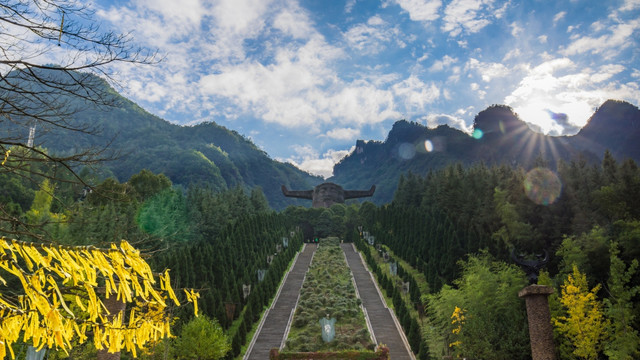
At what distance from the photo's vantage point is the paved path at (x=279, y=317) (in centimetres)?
2398

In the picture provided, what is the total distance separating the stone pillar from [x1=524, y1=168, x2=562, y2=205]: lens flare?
31.4 m

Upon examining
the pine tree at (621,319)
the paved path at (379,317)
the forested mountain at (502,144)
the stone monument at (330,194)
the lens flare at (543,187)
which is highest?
the forested mountain at (502,144)

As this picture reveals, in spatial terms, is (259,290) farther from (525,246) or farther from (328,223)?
(328,223)

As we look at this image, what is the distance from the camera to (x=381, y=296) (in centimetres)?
3284

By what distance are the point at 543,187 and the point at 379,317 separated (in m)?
22.9

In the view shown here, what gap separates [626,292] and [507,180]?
29.7 metres

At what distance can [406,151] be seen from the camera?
18625cm

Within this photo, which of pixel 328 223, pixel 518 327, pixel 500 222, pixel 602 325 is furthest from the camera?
pixel 328 223

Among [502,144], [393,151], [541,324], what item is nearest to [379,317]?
[541,324]

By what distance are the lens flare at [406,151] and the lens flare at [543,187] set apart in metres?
133

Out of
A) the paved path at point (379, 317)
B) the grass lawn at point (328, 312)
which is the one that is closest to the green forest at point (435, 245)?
the paved path at point (379, 317)

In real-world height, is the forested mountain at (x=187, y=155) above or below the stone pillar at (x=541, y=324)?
above

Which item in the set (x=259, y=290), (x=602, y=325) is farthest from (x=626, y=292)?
(x=259, y=290)

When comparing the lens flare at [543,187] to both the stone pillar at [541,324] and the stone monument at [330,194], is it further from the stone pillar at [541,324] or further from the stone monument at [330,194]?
the stone monument at [330,194]
